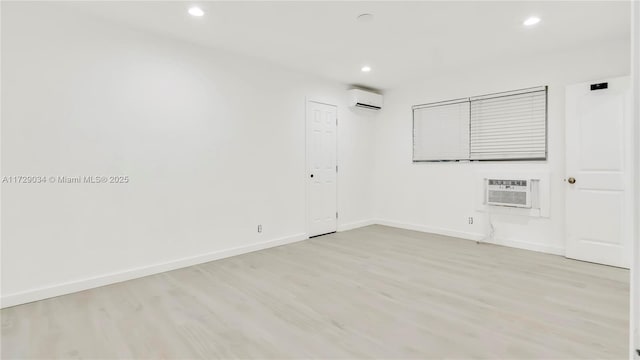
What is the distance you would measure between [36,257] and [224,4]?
2755 millimetres

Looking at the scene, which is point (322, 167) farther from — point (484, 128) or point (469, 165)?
point (484, 128)

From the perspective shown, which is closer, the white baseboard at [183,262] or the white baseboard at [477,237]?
the white baseboard at [183,262]

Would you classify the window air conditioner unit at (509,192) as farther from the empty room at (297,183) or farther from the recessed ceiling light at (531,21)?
the recessed ceiling light at (531,21)

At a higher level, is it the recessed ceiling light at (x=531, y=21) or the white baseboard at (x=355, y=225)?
the recessed ceiling light at (x=531, y=21)

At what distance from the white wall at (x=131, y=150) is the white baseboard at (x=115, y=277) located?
0.01 metres

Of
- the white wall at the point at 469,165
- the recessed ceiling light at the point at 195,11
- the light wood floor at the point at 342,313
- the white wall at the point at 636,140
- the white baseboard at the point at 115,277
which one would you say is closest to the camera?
the white wall at the point at 636,140

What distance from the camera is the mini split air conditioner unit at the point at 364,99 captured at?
567cm

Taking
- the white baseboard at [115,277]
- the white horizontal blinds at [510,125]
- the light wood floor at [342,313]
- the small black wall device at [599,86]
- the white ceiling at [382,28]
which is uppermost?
the white ceiling at [382,28]

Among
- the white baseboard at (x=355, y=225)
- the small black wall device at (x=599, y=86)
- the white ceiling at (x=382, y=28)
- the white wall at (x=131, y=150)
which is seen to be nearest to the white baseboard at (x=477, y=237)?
the white baseboard at (x=355, y=225)

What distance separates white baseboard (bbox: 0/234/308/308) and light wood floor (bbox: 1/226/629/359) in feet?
0.33

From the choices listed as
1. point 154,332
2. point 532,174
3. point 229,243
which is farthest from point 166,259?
point 532,174

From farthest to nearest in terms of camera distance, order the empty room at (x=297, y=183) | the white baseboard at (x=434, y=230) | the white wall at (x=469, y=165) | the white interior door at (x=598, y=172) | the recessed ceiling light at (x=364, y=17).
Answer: the white baseboard at (x=434, y=230)
the white wall at (x=469, y=165)
the white interior door at (x=598, y=172)
the recessed ceiling light at (x=364, y=17)
the empty room at (x=297, y=183)

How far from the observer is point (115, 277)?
10.9 ft

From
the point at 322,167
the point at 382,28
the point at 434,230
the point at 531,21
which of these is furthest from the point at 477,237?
the point at 382,28
